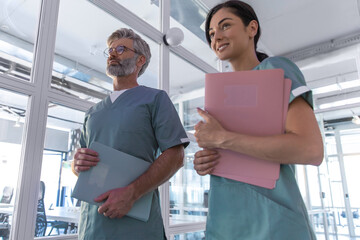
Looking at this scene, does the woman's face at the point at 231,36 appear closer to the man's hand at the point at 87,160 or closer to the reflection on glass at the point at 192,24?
the man's hand at the point at 87,160

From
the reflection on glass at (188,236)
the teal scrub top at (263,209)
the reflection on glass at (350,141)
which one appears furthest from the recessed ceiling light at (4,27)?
the reflection on glass at (350,141)

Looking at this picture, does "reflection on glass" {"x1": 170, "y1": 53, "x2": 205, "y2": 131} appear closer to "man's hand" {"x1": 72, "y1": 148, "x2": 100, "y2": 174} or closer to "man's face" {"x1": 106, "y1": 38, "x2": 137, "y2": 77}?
"man's face" {"x1": 106, "y1": 38, "x2": 137, "y2": 77}

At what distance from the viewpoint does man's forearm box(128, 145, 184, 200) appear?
3.34ft

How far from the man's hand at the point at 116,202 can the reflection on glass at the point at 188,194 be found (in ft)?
4.86

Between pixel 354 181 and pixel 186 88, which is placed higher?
pixel 186 88

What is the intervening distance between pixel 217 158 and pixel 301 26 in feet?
13.0

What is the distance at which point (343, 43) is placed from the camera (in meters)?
4.17

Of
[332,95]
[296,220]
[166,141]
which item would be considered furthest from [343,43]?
[296,220]

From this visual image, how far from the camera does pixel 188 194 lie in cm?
302

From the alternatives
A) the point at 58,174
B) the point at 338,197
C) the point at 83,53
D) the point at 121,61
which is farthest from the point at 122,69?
the point at 338,197

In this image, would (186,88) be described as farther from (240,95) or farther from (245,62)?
(240,95)

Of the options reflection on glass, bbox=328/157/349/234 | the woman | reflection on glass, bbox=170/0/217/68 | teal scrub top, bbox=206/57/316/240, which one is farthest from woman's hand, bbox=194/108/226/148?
reflection on glass, bbox=328/157/349/234

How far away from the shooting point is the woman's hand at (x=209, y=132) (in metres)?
0.71

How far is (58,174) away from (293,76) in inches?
55.7
